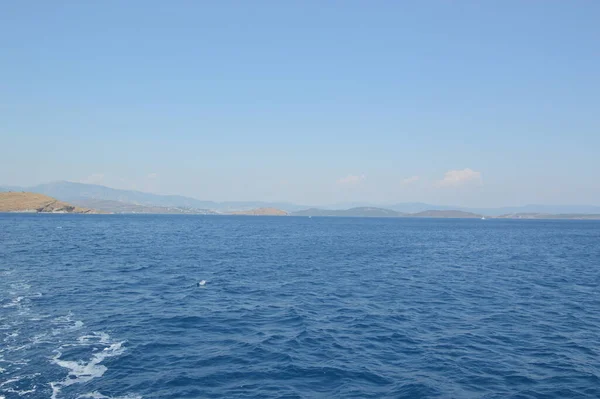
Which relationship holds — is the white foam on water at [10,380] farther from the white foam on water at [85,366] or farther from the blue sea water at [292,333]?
the white foam on water at [85,366]

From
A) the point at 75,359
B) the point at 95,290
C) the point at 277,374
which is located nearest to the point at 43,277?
the point at 95,290

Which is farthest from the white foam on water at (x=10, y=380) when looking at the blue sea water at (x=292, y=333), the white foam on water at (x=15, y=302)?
the white foam on water at (x=15, y=302)

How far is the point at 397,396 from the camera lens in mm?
24594

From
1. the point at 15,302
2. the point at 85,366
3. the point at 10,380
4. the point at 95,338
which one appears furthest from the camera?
the point at 15,302

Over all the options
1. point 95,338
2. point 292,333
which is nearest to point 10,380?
point 95,338

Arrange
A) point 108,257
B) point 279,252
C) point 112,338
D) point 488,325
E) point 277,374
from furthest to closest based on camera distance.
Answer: point 279,252, point 108,257, point 488,325, point 112,338, point 277,374

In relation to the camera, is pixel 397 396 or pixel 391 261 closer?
pixel 397 396

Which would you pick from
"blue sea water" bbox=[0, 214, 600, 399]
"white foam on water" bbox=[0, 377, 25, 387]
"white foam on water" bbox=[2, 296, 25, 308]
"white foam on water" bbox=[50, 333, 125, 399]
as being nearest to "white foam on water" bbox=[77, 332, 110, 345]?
"white foam on water" bbox=[50, 333, 125, 399]

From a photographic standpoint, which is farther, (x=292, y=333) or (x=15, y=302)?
(x=15, y=302)

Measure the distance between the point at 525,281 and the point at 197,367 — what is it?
5520 centimetres

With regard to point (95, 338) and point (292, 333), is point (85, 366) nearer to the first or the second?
point (95, 338)

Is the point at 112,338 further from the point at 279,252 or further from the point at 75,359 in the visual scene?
the point at 279,252

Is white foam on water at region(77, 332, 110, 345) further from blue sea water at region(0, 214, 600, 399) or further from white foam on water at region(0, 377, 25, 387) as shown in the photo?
white foam on water at region(0, 377, 25, 387)

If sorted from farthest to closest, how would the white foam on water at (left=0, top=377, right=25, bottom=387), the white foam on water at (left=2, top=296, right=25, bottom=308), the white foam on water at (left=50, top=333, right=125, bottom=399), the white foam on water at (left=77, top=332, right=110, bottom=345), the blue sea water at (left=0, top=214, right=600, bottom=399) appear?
1. the white foam on water at (left=2, top=296, right=25, bottom=308)
2. the white foam on water at (left=77, top=332, right=110, bottom=345)
3. the blue sea water at (left=0, top=214, right=600, bottom=399)
4. the white foam on water at (left=50, top=333, right=125, bottom=399)
5. the white foam on water at (left=0, top=377, right=25, bottom=387)
